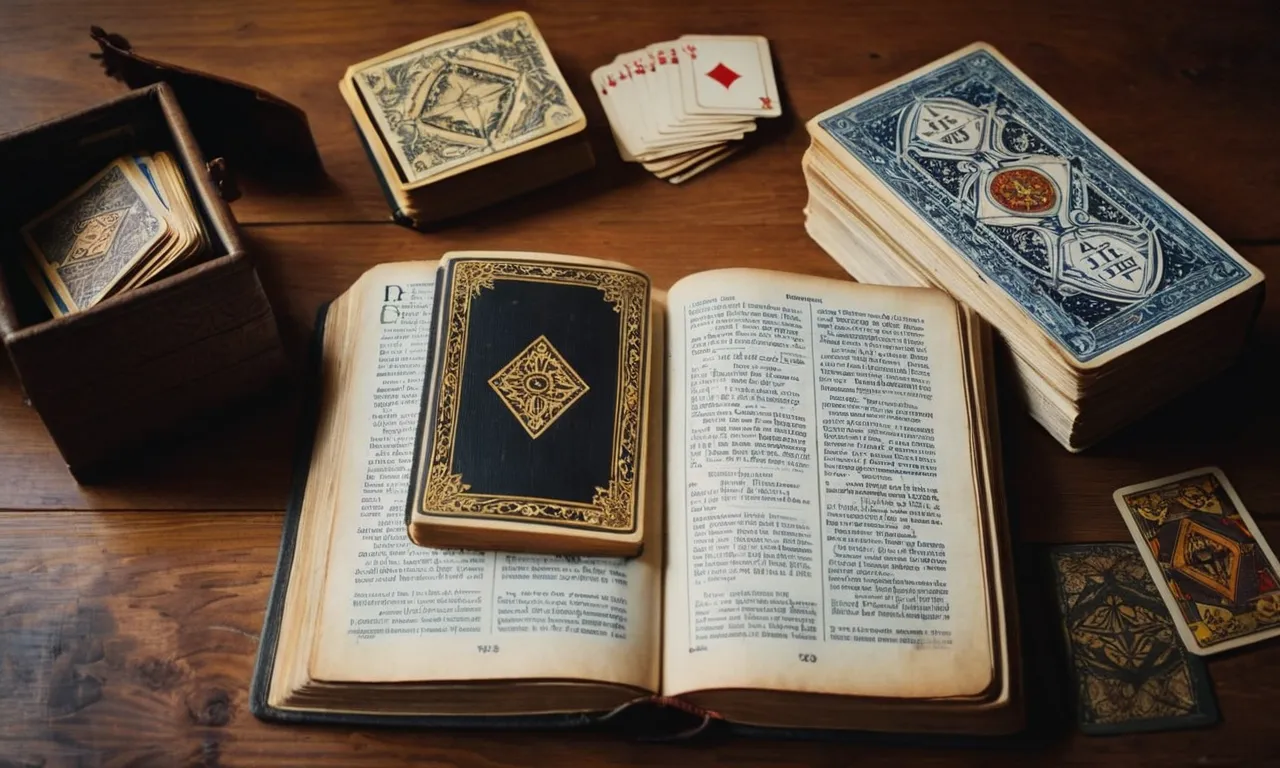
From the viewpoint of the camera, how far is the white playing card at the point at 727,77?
134cm

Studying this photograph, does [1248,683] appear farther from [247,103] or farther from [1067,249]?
[247,103]

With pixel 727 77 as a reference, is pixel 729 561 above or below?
below

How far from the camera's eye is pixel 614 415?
41.6 inches

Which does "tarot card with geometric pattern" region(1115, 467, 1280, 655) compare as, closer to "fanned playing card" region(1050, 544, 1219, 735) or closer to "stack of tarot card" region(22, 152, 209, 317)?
"fanned playing card" region(1050, 544, 1219, 735)

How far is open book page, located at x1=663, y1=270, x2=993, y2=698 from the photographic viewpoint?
0.97 m

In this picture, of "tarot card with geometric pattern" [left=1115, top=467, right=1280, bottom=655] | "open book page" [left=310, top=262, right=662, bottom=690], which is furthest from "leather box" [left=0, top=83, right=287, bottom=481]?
"tarot card with geometric pattern" [left=1115, top=467, right=1280, bottom=655]

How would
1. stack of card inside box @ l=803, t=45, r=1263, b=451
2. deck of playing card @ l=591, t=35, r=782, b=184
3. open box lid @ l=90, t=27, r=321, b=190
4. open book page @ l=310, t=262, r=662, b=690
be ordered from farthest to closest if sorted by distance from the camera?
deck of playing card @ l=591, t=35, r=782, b=184 < open box lid @ l=90, t=27, r=321, b=190 < stack of card inside box @ l=803, t=45, r=1263, b=451 < open book page @ l=310, t=262, r=662, b=690

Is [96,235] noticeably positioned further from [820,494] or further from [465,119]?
[820,494]

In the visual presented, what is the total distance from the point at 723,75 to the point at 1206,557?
0.68m

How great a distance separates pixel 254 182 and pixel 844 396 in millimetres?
644

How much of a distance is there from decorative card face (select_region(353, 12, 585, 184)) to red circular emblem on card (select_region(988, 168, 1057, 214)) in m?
0.41

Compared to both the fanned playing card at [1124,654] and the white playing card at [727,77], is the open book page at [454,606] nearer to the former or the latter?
the fanned playing card at [1124,654]

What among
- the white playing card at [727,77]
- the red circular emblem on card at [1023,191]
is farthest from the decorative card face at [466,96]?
the red circular emblem on card at [1023,191]

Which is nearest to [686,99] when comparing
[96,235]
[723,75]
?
[723,75]
